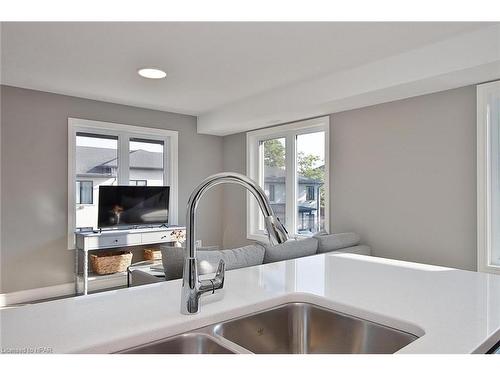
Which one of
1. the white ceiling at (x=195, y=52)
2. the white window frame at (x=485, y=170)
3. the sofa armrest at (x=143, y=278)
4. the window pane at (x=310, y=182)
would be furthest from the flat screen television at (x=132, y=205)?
the white window frame at (x=485, y=170)

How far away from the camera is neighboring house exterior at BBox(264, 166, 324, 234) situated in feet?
15.1

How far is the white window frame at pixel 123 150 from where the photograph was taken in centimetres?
440

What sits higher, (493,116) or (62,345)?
(493,116)

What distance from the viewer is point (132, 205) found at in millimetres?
4645

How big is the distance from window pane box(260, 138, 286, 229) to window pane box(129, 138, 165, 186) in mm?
1500

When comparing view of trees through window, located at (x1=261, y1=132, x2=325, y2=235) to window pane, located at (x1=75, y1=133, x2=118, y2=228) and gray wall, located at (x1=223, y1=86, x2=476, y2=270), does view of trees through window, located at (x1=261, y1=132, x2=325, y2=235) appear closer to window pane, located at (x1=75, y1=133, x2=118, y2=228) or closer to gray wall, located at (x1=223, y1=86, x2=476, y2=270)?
gray wall, located at (x1=223, y1=86, x2=476, y2=270)

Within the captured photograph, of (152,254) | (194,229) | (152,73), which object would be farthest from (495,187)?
(152,254)

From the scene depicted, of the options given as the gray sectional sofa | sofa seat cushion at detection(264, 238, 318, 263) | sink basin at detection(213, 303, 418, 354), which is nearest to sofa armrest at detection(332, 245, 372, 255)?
the gray sectional sofa

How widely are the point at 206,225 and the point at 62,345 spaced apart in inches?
192

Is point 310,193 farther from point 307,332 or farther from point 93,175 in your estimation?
point 307,332

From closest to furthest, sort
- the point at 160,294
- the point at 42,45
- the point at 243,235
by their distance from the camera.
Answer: the point at 160,294 < the point at 42,45 < the point at 243,235
